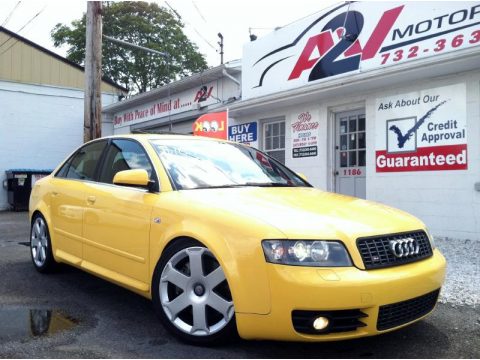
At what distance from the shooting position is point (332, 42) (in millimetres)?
9016

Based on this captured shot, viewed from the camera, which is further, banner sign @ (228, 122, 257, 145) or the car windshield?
banner sign @ (228, 122, 257, 145)

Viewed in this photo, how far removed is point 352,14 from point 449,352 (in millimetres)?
6990

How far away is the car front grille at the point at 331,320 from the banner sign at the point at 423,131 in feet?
17.2

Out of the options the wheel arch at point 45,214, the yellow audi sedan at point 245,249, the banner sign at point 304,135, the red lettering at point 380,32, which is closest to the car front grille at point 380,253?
the yellow audi sedan at point 245,249

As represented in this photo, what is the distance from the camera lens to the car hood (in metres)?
2.86

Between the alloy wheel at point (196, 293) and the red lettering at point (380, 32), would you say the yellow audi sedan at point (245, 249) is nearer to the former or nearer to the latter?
the alloy wheel at point (196, 293)

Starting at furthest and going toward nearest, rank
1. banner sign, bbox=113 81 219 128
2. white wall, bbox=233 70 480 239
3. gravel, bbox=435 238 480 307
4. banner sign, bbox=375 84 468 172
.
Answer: banner sign, bbox=113 81 219 128 → banner sign, bbox=375 84 468 172 → white wall, bbox=233 70 480 239 → gravel, bbox=435 238 480 307

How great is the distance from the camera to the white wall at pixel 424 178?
707 centimetres

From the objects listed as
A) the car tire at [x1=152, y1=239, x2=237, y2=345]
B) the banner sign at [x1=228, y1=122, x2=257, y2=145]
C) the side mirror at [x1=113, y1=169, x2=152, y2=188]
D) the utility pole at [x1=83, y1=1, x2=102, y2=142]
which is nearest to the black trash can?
the banner sign at [x1=228, y1=122, x2=257, y2=145]

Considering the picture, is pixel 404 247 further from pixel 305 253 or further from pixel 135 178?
pixel 135 178

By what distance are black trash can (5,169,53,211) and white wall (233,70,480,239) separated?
9653mm

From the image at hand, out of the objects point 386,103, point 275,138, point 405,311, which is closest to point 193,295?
point 405,311

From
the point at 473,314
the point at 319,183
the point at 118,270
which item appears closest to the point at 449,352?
the point at 473,314

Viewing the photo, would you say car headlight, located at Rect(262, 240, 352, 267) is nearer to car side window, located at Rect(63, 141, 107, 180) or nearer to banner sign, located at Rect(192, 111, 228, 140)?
car side window, located at Rect(63, 141, 107, 180)
